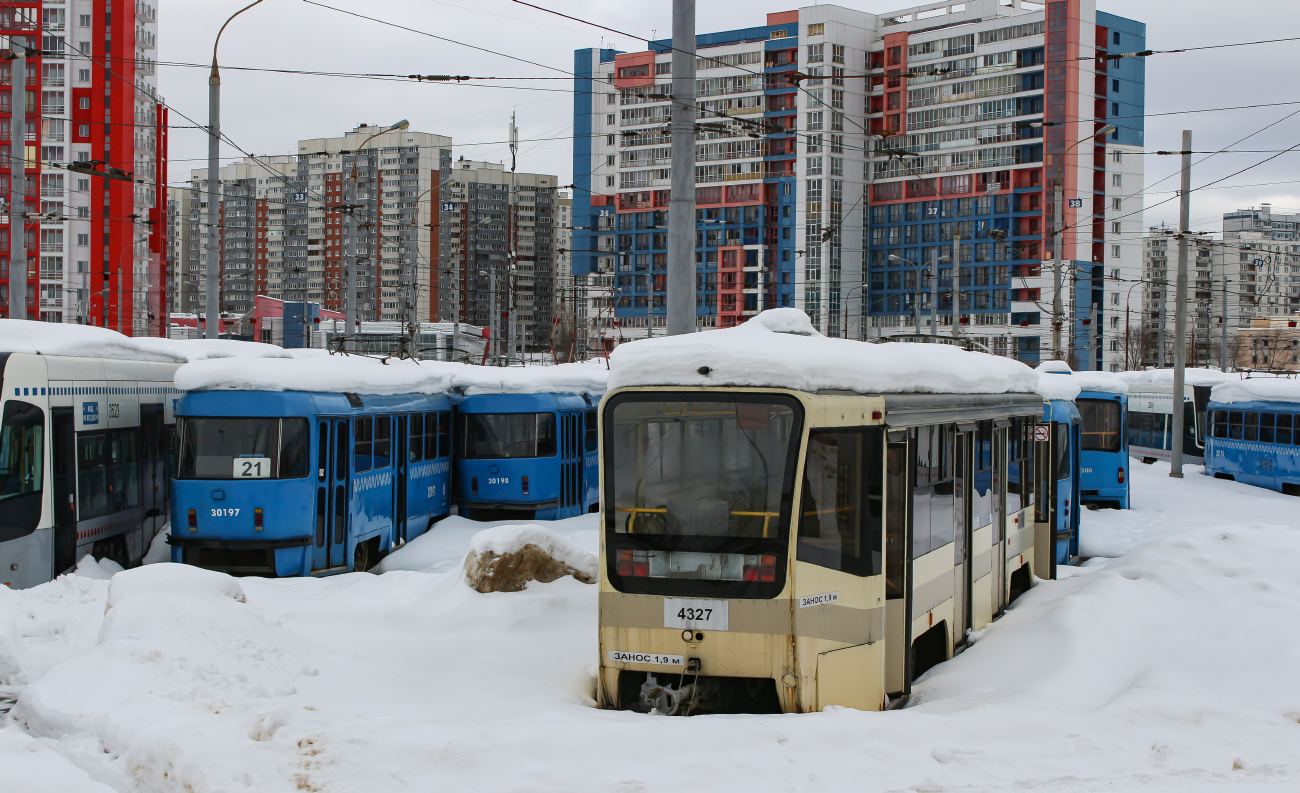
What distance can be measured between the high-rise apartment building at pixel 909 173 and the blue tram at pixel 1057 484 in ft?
205

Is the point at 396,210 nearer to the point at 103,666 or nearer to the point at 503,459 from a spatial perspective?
the point at 503,459

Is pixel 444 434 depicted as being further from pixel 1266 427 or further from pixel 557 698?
pixel 1266 427

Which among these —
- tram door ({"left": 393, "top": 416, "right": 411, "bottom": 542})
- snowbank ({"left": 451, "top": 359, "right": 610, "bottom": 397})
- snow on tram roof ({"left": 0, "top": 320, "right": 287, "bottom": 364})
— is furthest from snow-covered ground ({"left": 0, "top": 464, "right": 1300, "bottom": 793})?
snowbank ({"left": 451, "top": 359, "right": 610, "bottom": 397})

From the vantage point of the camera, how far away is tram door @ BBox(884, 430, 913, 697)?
7.15 meters

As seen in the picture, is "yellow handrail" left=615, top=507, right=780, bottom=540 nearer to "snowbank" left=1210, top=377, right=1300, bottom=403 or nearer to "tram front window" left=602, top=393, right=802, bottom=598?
"tram front window" left=602, top=393, right=802, bottom=598

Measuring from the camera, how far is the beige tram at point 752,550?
662cm

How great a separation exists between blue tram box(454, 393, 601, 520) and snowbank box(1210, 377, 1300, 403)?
63.3 feet

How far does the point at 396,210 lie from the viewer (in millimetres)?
109188

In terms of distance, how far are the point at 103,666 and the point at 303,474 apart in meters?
6.09

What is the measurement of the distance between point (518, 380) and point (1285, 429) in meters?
20.0

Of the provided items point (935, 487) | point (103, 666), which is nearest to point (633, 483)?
point (935, 487)

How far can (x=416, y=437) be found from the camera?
16.6m

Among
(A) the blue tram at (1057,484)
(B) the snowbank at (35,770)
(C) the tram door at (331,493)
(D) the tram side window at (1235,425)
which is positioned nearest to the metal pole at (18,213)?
(C) the tram door at (331,493)

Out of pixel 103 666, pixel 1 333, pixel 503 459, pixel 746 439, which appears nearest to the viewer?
pixel 746 439
